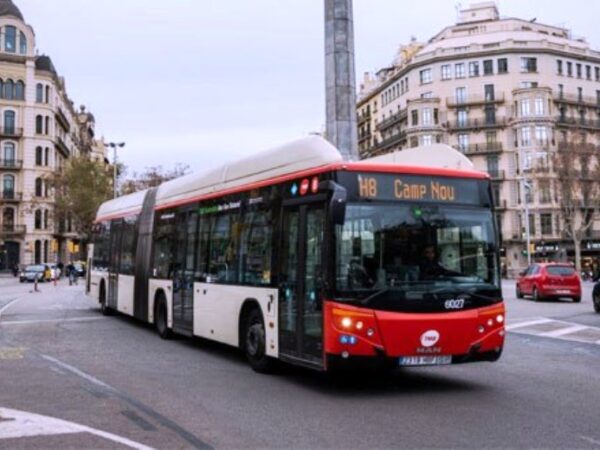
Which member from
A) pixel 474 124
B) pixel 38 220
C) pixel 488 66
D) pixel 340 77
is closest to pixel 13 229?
pixel 38 220

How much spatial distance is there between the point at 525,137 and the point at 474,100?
7224 millimetres

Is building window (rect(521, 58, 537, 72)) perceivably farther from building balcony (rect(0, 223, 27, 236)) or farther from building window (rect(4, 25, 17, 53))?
building balcony (rect(0, 223, 27, 236))

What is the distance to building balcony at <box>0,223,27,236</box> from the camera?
77625mm

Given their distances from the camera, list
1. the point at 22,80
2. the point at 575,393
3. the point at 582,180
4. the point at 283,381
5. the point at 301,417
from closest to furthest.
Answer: the point at 301,417, the point at 575,393, the point at 283,381, the point at 582,180, the point at 22,80

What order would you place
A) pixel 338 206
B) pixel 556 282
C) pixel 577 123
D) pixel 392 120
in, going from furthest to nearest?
pixel 392 120
pixel 577 123
pixel 556 282
pixel 338 206

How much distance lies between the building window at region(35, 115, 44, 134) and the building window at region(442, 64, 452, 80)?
46672 mm

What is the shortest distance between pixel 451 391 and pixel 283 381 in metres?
2.21

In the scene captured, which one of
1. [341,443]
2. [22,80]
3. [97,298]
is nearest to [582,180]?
[97,298]

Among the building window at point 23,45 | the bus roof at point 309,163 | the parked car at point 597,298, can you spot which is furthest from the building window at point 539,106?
the bus roof at point 309,163

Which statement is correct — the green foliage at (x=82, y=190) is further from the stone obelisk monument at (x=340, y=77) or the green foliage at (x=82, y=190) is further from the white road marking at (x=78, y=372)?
the white road marking at (x=78, y=372)

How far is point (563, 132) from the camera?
269ft

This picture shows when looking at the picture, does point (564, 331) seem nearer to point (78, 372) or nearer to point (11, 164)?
point (78, 372)

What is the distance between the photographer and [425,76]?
282 ft

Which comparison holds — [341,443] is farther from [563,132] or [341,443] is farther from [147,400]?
[563,132]
